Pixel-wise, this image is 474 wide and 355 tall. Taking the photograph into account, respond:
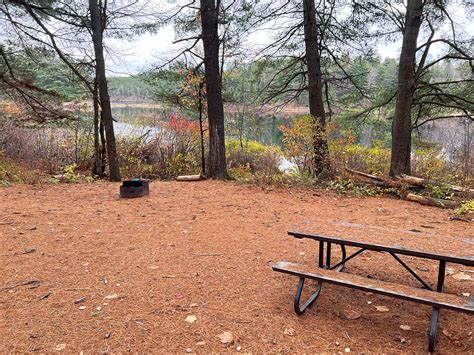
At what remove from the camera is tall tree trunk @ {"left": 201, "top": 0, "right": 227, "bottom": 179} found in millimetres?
7238

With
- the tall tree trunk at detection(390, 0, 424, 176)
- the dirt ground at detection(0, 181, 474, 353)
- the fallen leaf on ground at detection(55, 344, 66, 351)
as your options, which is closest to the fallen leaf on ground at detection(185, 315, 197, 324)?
the dirt ground at detection(0, 181, 474, 353)

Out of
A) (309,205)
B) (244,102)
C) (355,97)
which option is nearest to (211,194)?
(309,205)

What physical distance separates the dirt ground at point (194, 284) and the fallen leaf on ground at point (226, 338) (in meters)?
0.02

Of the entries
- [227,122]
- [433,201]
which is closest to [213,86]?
[433,201]

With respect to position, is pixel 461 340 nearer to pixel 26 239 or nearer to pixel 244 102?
pixel 26 239

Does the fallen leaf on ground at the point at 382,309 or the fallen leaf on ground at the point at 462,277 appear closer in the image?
the fallen leaf on ground at the point at 382,309

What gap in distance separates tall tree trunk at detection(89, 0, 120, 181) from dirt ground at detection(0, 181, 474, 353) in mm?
3197

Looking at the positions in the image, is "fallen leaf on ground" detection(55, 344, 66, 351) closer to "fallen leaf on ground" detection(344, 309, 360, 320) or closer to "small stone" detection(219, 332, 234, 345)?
"small stone" detection(219, 332, 234, 345)

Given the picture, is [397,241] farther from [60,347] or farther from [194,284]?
[60,347]

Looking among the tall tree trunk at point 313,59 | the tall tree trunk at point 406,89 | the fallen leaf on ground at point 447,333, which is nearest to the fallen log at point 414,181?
the tall tree trunk at point 406,89

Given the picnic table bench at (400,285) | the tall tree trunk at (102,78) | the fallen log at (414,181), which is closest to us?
the picnic table bench at (400,285)

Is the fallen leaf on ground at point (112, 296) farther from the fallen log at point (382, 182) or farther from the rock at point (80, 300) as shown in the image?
the fallen log at point (382, 182)

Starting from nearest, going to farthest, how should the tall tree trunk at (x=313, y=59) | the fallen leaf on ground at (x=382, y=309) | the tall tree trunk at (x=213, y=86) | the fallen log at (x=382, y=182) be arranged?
the fallen leaf on ground at (x=382, y=309) → the fallen log at (x=382, y=182) → the tall tree trunk at (x=213, y=86) → the tall tree trunk at (x=313, y=59)

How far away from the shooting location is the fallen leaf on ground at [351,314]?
7.65ft
